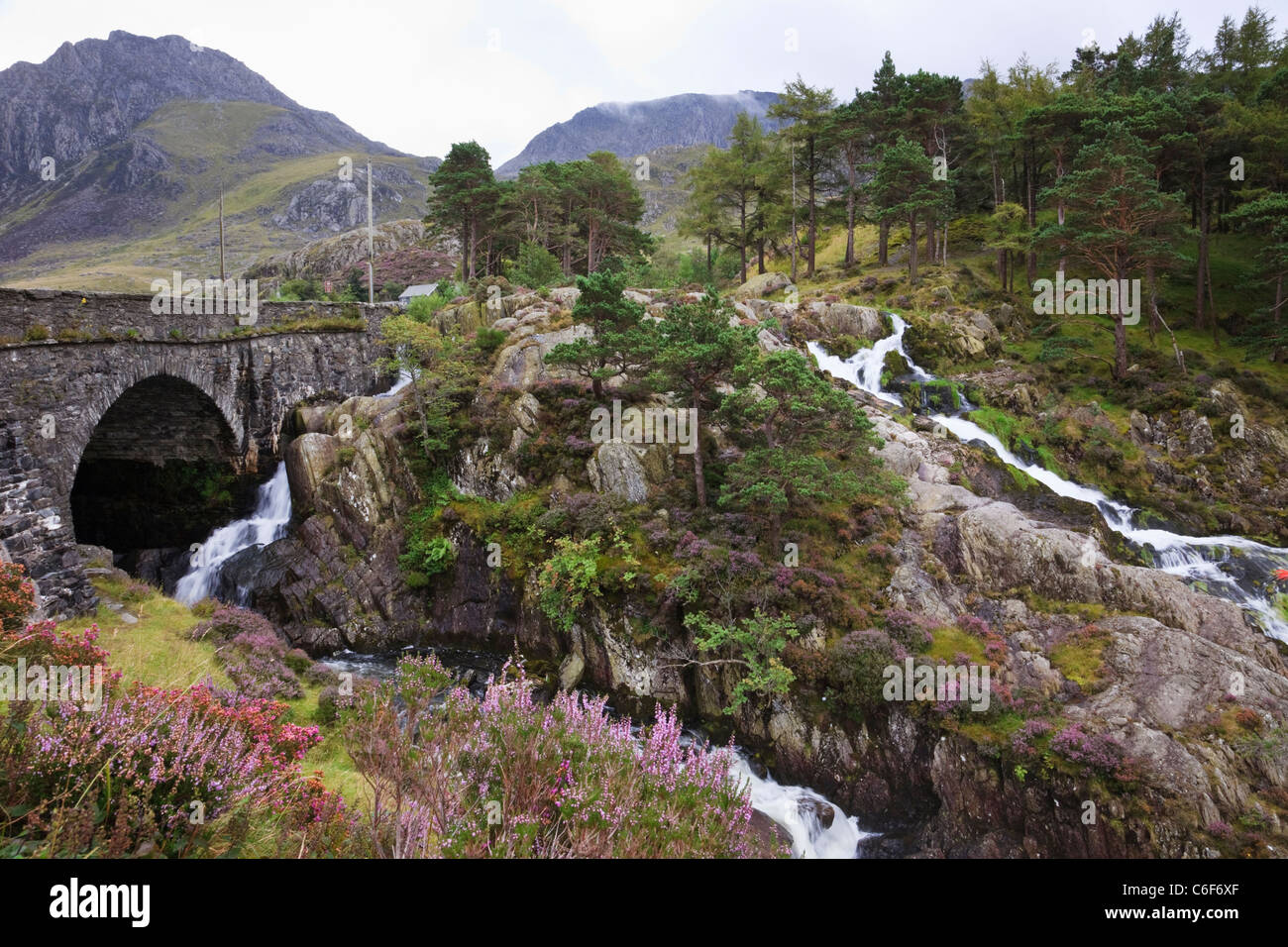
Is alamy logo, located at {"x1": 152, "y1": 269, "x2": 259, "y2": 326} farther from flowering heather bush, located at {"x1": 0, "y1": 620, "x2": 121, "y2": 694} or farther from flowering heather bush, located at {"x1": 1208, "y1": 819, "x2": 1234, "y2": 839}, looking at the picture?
flowering heather bush, located at {"x1": 1208, "y1": 819, "x2": 1234, "y2": 839}

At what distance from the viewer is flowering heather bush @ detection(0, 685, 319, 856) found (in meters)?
3.65

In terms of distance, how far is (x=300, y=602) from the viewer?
18859 mm

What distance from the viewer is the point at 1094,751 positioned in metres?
10.1

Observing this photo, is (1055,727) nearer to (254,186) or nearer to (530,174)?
(530,174)

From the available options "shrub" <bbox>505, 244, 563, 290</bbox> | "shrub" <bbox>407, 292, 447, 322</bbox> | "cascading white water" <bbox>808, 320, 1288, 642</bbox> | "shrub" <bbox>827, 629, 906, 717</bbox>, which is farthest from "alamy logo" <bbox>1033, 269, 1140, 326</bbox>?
"shrub" <bbox>407, 292, 447, 322</bbox>

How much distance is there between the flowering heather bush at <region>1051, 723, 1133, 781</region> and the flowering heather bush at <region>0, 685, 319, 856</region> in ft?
39.8

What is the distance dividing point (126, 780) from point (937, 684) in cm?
1287

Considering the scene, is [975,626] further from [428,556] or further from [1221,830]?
[428,556]

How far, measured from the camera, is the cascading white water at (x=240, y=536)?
19.9 metres

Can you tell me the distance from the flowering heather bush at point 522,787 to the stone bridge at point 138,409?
1305 centimetres
